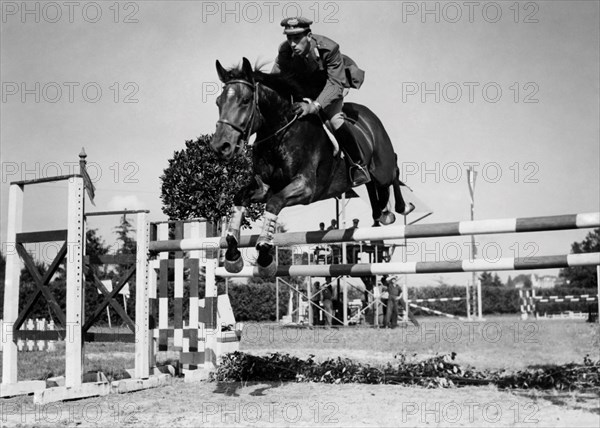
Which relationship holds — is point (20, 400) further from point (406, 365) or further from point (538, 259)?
point (538, 259)

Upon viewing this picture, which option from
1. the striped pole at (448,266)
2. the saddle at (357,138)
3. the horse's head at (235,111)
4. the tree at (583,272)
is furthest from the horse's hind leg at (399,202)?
the tree at (583,272)

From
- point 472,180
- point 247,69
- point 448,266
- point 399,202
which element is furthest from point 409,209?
point 472,180

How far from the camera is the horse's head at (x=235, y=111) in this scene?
15.0 ft

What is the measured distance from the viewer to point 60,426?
4.51 meters

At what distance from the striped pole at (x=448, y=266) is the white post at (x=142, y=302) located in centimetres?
121

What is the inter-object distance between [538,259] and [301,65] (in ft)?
7.96

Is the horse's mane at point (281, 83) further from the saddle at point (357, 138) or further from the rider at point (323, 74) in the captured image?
the saddle at point (357, 138)

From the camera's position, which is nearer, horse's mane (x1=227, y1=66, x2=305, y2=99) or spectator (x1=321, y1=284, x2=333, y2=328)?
horse's mane (x1=227, y1=66, x2=305, y2=99)

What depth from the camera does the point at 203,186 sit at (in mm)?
14164

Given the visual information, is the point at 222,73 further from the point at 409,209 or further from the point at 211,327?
the point at 211,327

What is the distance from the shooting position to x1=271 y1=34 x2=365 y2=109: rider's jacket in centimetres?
534

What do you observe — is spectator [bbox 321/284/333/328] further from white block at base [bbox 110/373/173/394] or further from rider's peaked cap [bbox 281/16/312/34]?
rider's peaked cap [bbox 281/16/312/34]

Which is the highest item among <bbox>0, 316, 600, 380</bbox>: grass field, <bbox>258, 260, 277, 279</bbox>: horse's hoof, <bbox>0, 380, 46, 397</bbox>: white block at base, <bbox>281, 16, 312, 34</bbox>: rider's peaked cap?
<bbox>281, 16, 312, 34</bbox>: rider's peaked cap

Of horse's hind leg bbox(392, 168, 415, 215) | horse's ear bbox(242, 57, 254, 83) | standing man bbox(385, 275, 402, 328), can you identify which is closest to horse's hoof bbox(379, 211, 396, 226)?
horse's hind leg bbox(392, 168, 415, 215)
